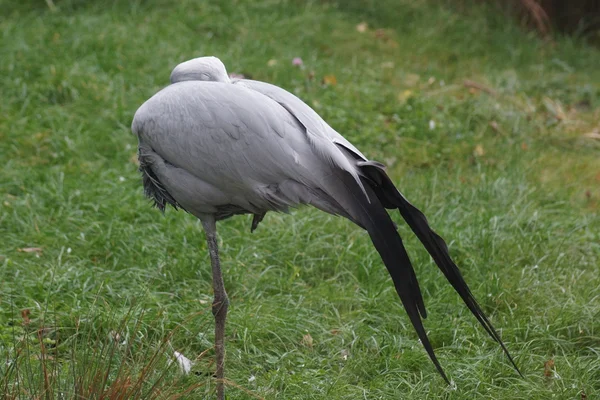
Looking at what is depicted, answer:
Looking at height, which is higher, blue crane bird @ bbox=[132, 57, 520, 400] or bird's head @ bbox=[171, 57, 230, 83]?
bird's head @ bbox=[171, 57, 230, 83]

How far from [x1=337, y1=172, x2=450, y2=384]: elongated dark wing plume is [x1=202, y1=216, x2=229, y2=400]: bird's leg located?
0.68 metres

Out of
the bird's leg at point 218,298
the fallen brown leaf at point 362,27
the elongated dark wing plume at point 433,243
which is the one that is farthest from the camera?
→ the fallen brown leaf at point 362,27

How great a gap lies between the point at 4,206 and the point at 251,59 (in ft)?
9.05

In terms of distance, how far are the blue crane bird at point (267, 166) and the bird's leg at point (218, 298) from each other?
3cm

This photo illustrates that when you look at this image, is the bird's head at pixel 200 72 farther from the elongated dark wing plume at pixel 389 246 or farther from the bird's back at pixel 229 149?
the elongated dark wing plume at pixel 389 246

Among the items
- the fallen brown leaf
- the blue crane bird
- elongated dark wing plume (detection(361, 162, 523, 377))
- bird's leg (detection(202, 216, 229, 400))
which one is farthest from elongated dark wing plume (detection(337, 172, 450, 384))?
the fallen brown leaf

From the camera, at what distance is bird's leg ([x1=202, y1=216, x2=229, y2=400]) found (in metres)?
3.38

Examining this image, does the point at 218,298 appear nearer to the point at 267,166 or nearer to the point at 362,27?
the point at 267,166

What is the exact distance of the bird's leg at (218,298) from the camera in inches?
133

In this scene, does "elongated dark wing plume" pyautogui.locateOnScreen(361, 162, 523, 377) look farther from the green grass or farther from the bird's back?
the green grass

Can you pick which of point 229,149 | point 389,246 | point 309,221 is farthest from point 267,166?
point 309,221

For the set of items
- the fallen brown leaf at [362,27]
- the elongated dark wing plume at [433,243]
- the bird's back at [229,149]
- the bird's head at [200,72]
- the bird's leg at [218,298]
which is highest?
the bird's head at [200,72]

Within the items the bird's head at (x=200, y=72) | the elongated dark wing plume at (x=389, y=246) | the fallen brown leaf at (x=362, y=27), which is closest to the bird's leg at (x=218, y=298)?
the bird's head at (x=200, y=72)

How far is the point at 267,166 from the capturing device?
3.04 m
